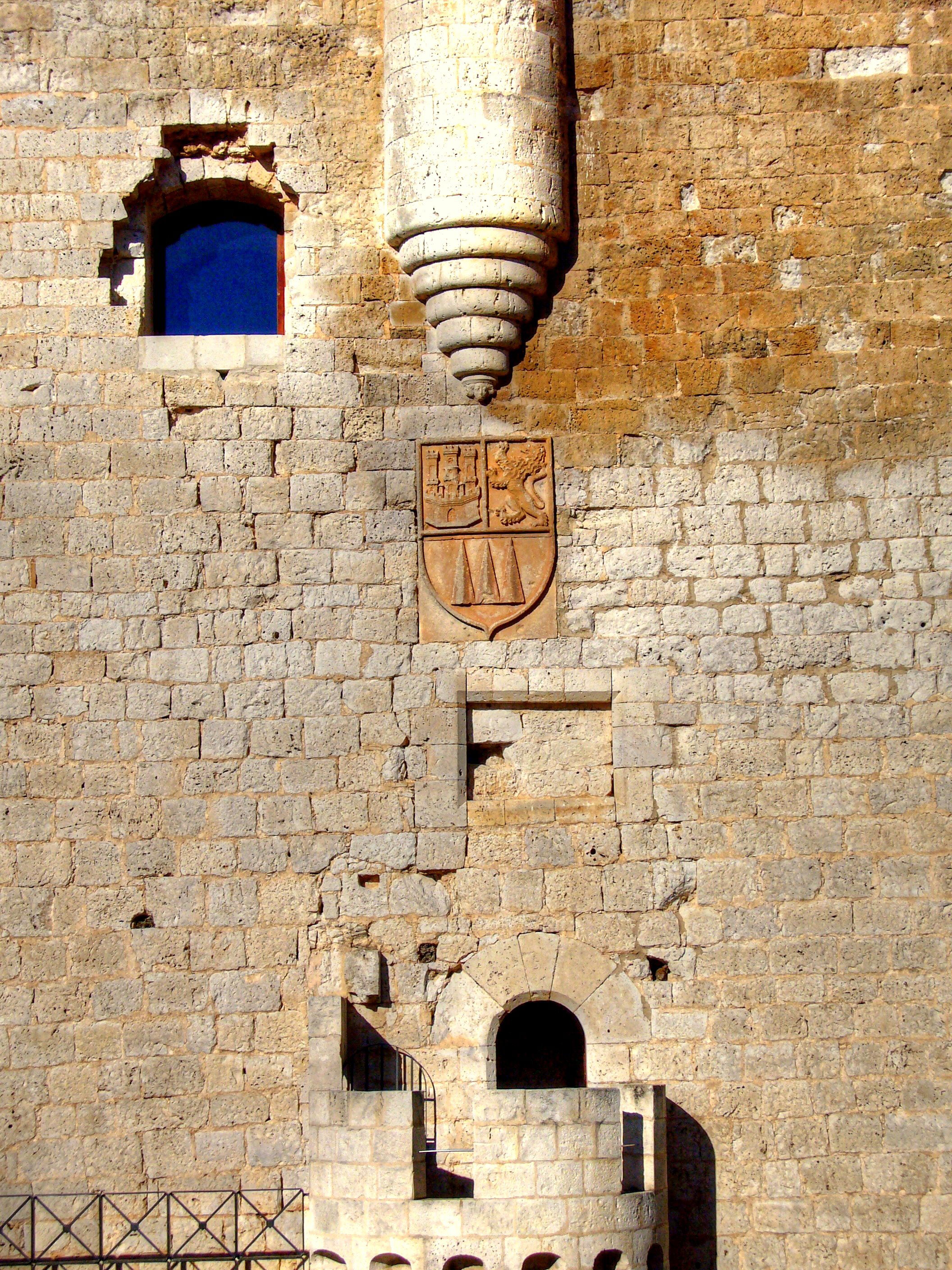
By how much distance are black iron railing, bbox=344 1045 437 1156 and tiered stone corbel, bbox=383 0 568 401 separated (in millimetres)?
3039

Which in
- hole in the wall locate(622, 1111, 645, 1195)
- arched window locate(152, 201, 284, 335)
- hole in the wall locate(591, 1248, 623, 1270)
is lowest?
hole in the wall locate(591, 1248, 623, 1270)

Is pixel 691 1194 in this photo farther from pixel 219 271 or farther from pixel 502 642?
pixel 219 271

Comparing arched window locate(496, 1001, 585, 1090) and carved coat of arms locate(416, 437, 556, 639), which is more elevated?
carved coat of arms locate(416, 437, 556, 639)

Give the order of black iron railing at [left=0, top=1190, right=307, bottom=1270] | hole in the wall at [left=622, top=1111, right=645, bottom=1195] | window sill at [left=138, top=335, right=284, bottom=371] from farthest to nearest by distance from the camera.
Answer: window sill at [left=138, top=335, right=284, bottom=371] → black iron railing at [left=0, top=1190, right=307, bottom=1270] → hole in the wall at [left=622, top=1111, right=645, bottom=1195]

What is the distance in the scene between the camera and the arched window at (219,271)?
30.0ft

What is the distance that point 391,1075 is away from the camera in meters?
8.22

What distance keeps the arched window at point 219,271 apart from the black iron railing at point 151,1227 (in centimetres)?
405

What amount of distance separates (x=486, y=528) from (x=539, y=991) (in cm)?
212

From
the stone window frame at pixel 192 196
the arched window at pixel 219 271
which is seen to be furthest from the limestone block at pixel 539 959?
the arched window at pixel 219 271

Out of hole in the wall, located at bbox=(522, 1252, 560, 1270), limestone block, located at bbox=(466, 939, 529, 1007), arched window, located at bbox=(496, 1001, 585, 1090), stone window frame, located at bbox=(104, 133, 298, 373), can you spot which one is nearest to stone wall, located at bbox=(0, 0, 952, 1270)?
stone window frame, located at bbox=(104, 133, 298, 373)

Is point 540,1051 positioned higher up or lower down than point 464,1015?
lower down

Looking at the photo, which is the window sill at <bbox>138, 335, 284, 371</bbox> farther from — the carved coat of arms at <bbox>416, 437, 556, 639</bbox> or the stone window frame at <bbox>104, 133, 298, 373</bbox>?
the carved coat of arms at <bbox>416, 437, 556, 639</bbox>

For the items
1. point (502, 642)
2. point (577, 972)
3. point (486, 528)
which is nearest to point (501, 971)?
point (577, 972)

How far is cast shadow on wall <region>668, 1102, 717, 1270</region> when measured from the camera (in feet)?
26.7
